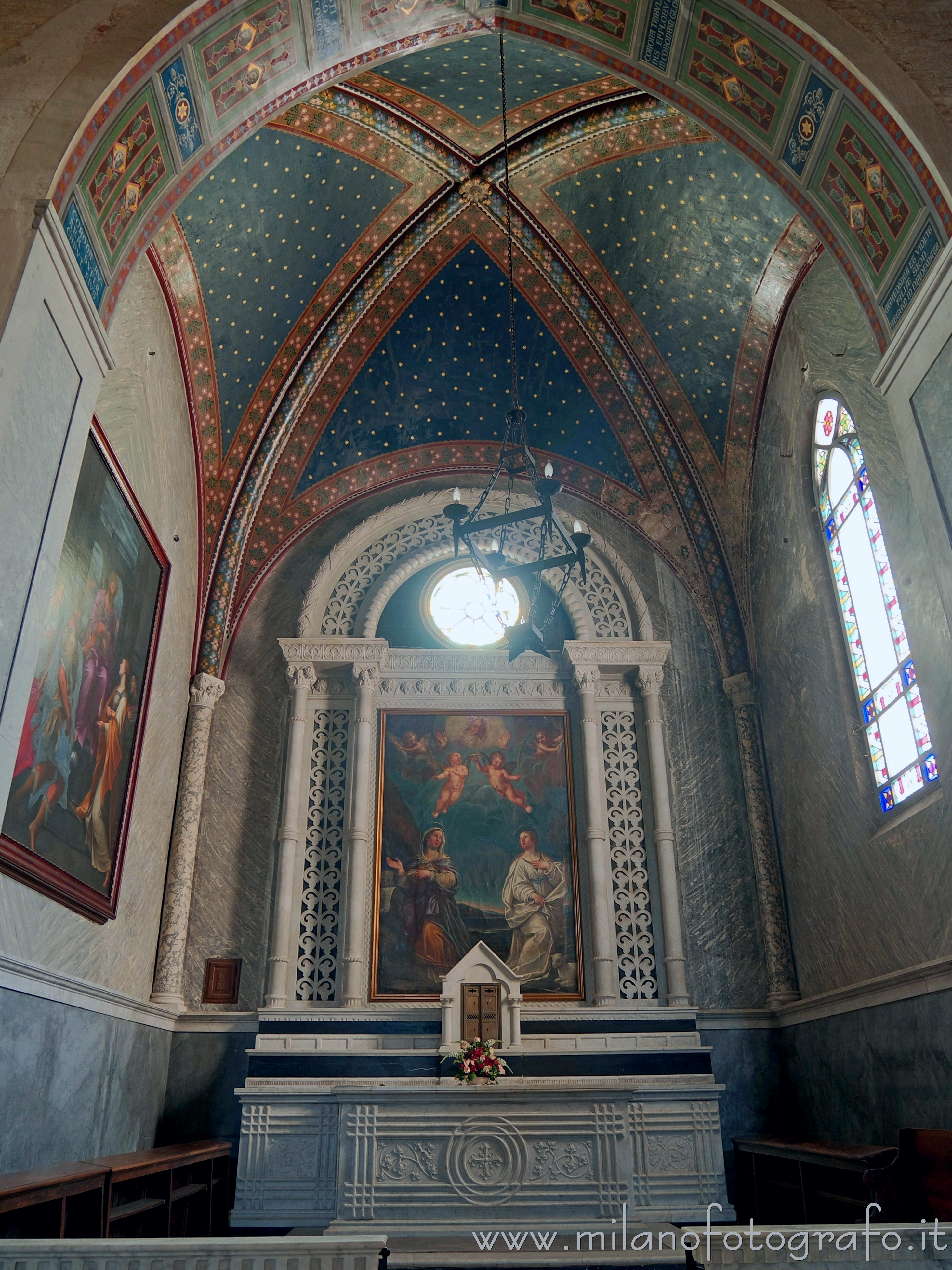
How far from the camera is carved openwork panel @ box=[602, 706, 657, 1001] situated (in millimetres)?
9930

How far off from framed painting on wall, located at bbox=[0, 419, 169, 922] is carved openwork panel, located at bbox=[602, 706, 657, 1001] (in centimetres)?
487

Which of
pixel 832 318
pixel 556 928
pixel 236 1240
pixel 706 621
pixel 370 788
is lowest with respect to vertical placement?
pixel 236 1240

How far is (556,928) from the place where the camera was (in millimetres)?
10047

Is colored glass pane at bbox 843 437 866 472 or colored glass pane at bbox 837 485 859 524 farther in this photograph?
colored glass pane at bbox 837 485 859 524

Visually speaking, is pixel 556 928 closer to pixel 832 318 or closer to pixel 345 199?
pixel 832 318

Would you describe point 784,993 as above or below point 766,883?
below

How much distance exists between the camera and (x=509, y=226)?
35.5ft

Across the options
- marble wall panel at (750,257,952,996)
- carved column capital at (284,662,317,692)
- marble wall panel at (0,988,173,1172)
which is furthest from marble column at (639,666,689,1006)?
marble wall panel at (0,988,173,1172)

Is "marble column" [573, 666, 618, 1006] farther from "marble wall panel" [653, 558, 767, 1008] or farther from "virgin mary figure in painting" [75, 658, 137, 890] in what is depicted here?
"virgin mary figure in painting" [75, 658, 137, 890]

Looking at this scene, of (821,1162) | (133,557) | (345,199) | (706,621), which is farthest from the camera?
(706,621)

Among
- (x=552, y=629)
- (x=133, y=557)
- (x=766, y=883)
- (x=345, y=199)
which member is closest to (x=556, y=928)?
(x=766, y=883)

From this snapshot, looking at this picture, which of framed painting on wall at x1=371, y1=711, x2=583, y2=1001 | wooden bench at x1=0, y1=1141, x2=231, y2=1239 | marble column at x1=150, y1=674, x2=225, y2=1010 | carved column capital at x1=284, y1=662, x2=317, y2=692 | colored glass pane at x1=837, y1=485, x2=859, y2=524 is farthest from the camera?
carved column capital at x1=284, y1=662, x2=317, y2=692

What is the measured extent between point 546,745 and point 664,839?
5.27ft

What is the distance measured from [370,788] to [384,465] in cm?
412
